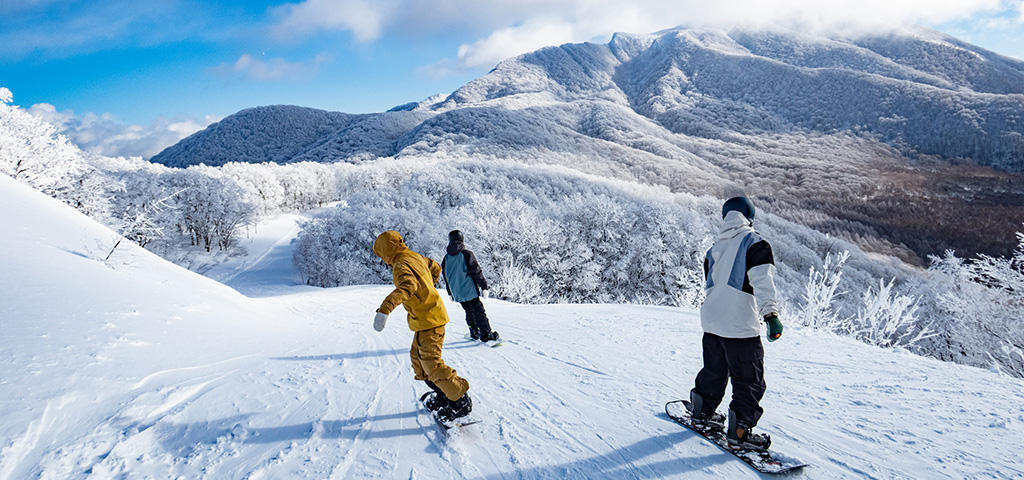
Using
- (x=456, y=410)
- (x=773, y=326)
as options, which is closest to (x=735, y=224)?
(x=773, y=326)

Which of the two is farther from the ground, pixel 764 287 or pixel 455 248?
pixel 455 248

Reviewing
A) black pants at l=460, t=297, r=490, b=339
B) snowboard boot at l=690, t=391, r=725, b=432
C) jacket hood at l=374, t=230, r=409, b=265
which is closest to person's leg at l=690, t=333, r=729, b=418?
snowboard boot at l=690, t=391, r=725, b=432

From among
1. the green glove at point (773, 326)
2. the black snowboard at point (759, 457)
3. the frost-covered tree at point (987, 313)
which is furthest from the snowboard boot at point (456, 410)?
the frost-covered tree at point (987, 313)

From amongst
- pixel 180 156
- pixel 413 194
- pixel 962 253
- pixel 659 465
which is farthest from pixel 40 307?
pixel 180 156

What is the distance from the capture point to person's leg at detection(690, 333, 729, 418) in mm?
3277

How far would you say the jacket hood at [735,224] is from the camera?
3.08m

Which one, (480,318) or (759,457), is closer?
(759,457)

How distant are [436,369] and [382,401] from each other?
1060 millimetres

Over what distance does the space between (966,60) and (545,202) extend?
818 ft

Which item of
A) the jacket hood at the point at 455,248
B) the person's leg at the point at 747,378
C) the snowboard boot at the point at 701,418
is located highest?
the jacket hood at the point at 455,248

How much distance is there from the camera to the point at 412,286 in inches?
130

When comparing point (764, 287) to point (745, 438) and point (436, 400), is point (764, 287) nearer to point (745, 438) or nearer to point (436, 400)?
point (745, 438)

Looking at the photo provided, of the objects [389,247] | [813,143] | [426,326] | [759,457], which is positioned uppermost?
[813,143]

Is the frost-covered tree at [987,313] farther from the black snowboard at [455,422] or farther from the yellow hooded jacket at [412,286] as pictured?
the yellow hooded jacket at [412,286]
